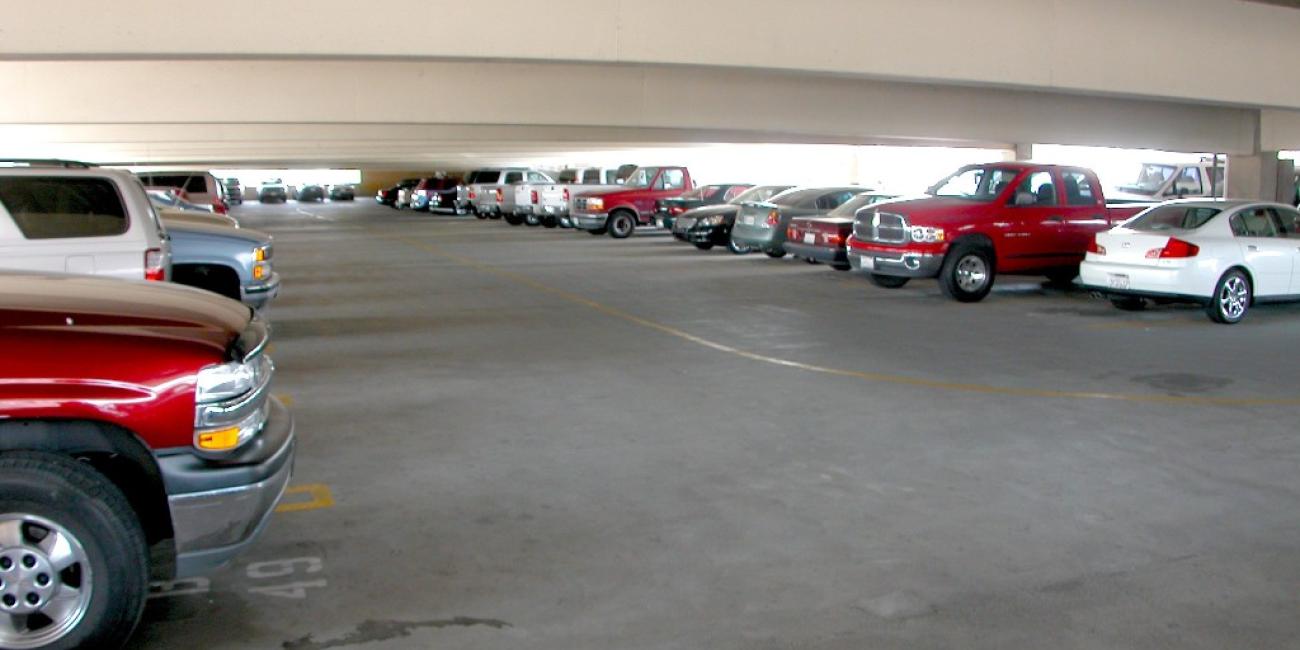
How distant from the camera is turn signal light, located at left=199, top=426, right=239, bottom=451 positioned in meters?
4.45

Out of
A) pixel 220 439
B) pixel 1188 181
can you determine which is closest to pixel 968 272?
pixel 220 439

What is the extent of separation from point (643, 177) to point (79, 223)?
70.9ft

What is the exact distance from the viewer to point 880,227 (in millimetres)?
16328

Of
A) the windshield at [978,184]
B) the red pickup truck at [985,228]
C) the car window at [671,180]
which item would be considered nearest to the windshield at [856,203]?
the windshield at [978,184]

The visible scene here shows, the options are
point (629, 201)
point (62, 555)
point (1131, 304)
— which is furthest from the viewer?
point (629, 201)

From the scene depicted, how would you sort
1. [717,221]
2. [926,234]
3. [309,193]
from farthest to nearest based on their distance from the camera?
[309,193] < [717,221] < [926,234]

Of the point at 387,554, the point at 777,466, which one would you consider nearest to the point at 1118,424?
the point at 777,466

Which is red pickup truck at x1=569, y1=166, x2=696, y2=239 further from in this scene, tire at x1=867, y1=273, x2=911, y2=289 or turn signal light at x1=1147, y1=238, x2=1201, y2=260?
turn signal light at x1=1147, y1=238, x2=1201, y2=260

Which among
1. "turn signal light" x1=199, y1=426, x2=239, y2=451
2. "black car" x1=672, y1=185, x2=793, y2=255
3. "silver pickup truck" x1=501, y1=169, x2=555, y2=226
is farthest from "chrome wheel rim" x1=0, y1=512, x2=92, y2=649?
"silver pickup truck" x1=501, y1=169, x2=555, y2=226

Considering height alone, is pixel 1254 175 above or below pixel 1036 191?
above

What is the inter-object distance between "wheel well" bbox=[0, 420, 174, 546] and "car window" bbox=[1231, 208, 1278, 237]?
13.0 meters

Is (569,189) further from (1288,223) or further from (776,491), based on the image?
(776,491)

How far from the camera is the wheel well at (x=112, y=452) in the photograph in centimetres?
425

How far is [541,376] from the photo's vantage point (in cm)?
1039
